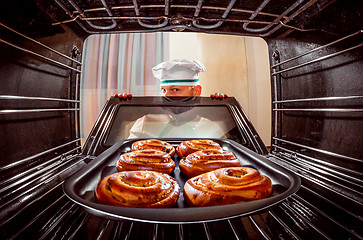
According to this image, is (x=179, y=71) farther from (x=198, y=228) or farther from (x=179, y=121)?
(x=198, y=228)

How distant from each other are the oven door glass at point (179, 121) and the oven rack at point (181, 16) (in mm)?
491

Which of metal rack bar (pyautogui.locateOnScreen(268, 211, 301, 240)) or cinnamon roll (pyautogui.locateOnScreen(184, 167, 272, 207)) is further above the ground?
cinnamon roll (pyautogui.locateOnScreen(184, 167, 272, 207))

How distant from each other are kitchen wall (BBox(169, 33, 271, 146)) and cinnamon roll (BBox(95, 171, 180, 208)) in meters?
2.86

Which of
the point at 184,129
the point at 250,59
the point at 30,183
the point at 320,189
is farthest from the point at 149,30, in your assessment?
the point at 250,59

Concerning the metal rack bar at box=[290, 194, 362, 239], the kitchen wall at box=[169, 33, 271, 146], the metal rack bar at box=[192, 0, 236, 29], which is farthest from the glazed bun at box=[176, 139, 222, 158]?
the kitchen wall at box=[169, 33, 271, 146]

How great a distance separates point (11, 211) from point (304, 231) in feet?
2.27

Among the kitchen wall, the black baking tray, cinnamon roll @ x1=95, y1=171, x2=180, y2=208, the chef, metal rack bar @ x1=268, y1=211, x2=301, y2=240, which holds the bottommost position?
metal rack bar @ x1=268, y1=211, x2=301, y2=240

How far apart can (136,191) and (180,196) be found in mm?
182

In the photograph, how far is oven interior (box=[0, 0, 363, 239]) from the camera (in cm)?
48

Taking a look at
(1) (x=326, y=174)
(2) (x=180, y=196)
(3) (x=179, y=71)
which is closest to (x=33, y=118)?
(2) (x=180, y=196)

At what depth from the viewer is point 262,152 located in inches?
39.1

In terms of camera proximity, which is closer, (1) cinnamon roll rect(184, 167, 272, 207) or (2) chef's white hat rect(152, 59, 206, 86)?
(1) cinnamon roll rect(184, 167, 272, 207)

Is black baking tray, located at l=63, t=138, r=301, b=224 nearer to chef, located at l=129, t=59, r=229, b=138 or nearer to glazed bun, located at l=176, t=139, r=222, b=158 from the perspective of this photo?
glazed bun, located at l=176, t=139, r=222, b=158

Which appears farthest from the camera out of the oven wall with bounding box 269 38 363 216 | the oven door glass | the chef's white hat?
the chef's white hat
